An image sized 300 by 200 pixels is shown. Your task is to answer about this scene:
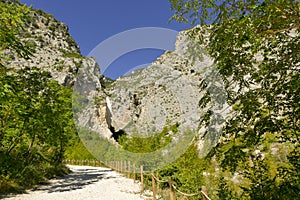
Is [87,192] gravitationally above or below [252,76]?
below

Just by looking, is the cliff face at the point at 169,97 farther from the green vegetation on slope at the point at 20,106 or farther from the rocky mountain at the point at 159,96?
the green vegetation on slope at the point at 20,106

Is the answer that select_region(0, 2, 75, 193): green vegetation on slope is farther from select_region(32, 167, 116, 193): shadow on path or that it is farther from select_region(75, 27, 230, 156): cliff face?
select_region(75, 27, 230, 156): cliff face

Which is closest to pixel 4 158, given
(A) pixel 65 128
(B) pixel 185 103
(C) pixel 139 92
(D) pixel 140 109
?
(A) pixel 65 128

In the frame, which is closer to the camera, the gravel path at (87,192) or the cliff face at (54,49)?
the gravel path at (87,192)

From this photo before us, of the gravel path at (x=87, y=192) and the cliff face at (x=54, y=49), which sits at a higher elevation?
the cliff face at (x=54, y=49)

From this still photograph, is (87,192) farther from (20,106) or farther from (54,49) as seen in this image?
(54,49)

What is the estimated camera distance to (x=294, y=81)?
327 centimetres

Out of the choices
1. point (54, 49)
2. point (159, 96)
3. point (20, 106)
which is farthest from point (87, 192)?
point (54, 49)

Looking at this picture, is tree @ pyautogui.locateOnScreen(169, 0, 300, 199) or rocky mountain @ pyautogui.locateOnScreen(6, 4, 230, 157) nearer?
tree @ pyautogui.locateOnScreen(169, 0, 300, 199)

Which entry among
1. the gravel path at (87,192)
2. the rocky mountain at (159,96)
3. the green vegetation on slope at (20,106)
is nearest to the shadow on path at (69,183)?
the gravel path at (87,192)

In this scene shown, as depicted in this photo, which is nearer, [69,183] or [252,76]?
[252,76]

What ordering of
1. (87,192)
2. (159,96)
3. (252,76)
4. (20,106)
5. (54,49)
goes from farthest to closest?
(54,49)
(159,96)
(87,192)
(20,106)
(252,76)

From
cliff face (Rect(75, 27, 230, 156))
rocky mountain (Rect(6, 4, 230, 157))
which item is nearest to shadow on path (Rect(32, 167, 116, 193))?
rocky mountain (Rect(6, 4, 230, 157))

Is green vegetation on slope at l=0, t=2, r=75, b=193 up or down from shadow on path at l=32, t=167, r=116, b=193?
up
